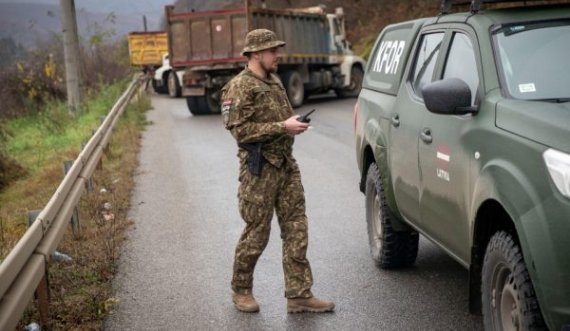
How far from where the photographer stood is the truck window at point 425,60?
18.6ft

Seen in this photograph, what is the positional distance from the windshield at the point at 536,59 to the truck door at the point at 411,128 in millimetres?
781

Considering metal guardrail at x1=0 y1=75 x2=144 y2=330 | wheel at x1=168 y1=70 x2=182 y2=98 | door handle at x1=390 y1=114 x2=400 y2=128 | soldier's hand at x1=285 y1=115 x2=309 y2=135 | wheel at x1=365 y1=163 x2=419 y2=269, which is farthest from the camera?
wheel at x1=168 y1=70 x2=182 y2=98

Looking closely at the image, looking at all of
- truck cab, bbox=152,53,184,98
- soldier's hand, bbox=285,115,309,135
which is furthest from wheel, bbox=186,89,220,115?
soldier's hand, bbox=285,115,309,135

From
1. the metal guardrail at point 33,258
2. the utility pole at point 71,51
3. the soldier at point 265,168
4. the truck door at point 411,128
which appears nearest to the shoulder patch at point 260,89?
the soldier at point 265,168

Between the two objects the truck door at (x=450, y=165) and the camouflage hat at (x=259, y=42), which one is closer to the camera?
the truck door at (x=450, y=165)

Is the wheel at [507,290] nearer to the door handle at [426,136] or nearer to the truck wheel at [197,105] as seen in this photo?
the door handle at [426,136]

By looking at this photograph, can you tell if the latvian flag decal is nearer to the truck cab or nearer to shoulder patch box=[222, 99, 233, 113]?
shoulder patch box=[222, 99, 233, 113]

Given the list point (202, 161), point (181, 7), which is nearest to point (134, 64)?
point (202, 161)

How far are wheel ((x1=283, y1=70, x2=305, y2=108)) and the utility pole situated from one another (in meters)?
5.15

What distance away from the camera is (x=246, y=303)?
18.7 feet

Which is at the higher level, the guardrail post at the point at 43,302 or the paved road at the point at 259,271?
the guardrail post at the point at 43,302

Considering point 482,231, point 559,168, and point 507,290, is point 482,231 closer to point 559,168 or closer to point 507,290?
point 507,290

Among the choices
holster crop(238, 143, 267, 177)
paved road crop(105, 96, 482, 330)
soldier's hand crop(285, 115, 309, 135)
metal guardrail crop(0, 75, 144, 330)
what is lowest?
paved road crop(105, 96, 482, 330)

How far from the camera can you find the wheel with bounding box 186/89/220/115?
22359 millimetres
